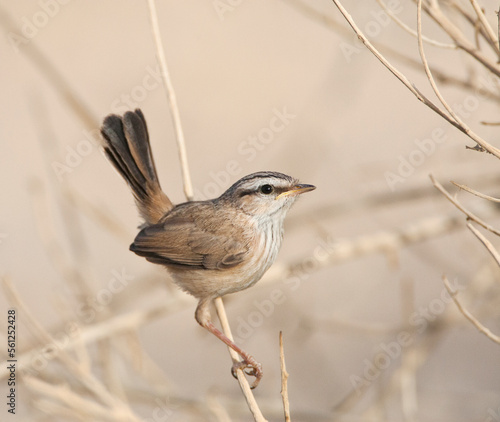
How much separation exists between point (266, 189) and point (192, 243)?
0.70 m

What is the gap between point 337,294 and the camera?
9.29 m

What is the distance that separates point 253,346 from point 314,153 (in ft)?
10.2

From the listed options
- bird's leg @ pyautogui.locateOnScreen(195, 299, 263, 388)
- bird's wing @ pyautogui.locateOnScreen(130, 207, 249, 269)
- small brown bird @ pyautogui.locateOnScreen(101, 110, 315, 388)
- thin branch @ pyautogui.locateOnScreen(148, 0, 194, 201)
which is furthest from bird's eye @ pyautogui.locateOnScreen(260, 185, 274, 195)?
bird's leg @ pyautogui.locateOnScreen(195, 299, 263, 388)

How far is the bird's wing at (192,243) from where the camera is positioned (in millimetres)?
4484

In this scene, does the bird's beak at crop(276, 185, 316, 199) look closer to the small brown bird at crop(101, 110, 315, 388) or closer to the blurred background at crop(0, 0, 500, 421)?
the small brown bird at crop(101, 110, 315, 388)

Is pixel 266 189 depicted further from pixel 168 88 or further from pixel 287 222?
pixel 287 222

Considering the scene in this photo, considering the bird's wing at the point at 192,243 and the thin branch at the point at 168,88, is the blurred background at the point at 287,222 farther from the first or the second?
the thin branch at the point at 168,88

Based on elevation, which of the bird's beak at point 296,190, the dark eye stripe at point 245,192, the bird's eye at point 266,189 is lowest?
the bird's beak at point 296,190

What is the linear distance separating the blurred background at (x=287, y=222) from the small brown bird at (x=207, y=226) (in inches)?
14.9

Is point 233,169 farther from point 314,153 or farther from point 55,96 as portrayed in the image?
point 55,96

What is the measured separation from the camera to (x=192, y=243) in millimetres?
4695

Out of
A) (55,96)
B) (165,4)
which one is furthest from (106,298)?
(165,4)

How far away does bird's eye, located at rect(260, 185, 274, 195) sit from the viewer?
4.50 metres

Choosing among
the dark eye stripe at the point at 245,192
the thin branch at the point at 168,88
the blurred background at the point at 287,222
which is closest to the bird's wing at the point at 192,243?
the dark eye stripe at the point at 245,192
